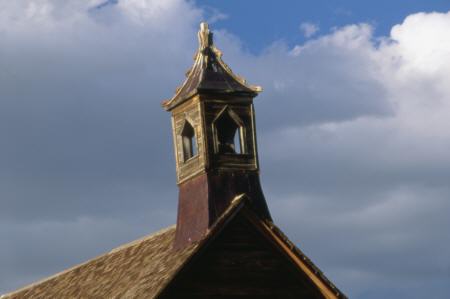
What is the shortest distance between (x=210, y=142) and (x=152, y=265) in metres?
3.53

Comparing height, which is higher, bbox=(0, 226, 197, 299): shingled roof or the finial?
the finial

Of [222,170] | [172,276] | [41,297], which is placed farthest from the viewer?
[41,297]

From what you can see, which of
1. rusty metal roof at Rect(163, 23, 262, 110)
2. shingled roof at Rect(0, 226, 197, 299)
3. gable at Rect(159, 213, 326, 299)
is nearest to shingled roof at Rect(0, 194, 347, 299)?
shingled roof at Rect(0, 226, 197, 299)

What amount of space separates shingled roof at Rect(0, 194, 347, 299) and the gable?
0.16 metres

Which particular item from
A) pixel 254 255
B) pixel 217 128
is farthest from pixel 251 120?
pixel 254 255

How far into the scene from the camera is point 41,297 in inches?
1762

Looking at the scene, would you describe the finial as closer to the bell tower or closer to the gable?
the bell tower

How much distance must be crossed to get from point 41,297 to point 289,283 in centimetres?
1007

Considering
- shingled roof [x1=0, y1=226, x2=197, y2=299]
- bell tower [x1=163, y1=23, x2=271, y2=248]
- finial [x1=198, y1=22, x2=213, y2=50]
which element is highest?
finial [x1=198, y1=22, x2=213, y2=50]

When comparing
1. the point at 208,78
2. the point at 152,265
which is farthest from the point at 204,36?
the point at 152,265

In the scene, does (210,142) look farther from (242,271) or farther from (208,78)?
(242,271)

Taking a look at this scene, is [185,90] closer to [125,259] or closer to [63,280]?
[125,259]

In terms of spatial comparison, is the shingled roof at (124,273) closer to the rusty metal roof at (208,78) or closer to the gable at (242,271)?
the gable at (242,271)

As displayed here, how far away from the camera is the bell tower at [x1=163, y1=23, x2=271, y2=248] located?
125 ft
